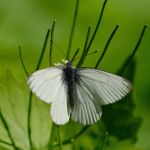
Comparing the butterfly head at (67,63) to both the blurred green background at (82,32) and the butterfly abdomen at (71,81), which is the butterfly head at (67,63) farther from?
the blurred green background at (82,32)

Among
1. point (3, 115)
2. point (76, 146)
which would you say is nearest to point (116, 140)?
point (76, 146)

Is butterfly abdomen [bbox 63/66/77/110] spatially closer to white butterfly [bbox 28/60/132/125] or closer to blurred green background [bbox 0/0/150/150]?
white butterfly [bbox 28/60/132/125]

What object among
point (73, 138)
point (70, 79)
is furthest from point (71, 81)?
point (73, 138)

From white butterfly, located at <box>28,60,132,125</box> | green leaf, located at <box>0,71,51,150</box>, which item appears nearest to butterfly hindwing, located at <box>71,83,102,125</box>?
white butterfly, located at <box>28,60,132,125</box>

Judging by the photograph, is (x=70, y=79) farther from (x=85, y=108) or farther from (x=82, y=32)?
(x=82, y=32)

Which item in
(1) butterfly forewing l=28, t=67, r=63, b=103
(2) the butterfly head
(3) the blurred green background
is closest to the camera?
(1) butterfly forewing l=28, t=67, r=63, b=103

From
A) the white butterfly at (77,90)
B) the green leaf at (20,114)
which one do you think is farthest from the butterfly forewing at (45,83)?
the green leaf at (20,114)

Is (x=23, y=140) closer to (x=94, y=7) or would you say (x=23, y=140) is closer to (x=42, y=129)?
(x=42, y=129)
